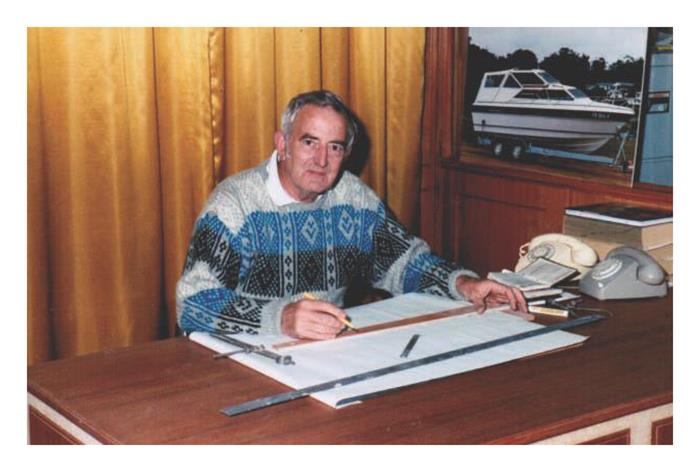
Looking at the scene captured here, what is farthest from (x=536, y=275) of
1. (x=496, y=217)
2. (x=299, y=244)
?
(x=496, y=217)


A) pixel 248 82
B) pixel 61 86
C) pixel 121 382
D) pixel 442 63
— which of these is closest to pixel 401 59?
pixel 442 63

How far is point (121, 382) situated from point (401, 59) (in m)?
2.14

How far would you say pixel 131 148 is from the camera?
2857 millimetres

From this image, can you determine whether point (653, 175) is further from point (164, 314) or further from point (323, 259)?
point (164, 314)

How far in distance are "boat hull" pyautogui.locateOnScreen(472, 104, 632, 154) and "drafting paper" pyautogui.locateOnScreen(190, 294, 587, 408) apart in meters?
1.11

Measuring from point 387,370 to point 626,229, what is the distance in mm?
1173

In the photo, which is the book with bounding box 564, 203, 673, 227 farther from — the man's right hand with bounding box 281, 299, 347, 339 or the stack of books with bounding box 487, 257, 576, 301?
the man's right hand with bounding box 281, 299, 347, 339

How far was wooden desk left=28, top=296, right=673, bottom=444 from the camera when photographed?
56.6 inches

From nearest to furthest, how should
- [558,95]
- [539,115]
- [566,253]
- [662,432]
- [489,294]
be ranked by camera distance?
[662,432]
[489,294]
[566,253]
[558,95]
[539,115]

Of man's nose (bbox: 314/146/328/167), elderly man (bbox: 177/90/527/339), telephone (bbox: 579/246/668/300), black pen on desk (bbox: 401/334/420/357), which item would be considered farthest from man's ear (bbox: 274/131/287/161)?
telephone (bbox: 579/246/668/300)

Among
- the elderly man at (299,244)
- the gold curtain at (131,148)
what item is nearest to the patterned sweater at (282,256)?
the elderly man at (299,244)

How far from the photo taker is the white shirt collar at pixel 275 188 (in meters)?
2.34

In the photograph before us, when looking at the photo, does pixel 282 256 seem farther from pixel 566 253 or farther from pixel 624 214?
pixel 624 214

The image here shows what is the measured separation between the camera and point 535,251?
8.51 feet
